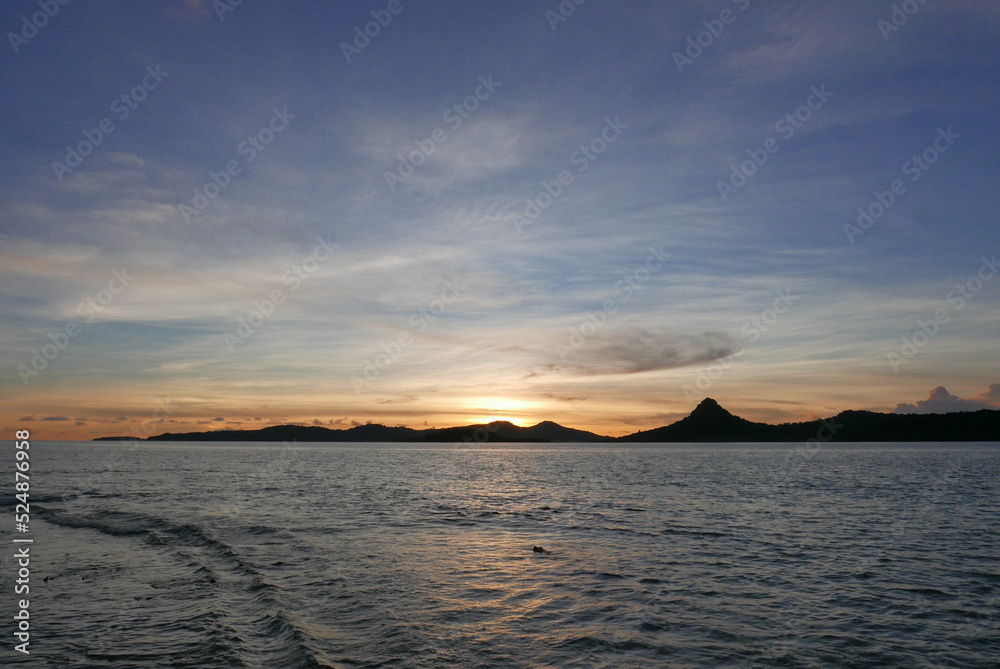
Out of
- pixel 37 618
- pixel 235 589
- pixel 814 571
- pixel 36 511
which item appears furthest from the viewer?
pixel 36 511

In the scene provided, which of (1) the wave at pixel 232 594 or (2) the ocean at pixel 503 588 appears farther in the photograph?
(2) the ocean at pixel 503 588

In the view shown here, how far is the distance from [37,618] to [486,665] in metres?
16.7

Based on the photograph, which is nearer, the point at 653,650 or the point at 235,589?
the point at 653,650

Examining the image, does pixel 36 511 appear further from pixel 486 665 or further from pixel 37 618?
pixel 486 665

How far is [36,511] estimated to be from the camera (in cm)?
5000

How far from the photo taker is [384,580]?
28.3 m

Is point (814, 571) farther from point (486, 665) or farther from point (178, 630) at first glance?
point (178, 630)

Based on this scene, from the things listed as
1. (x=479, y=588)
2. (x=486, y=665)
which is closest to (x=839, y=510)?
(x=479, y=588)

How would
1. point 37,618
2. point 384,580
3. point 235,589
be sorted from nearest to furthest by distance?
1. point 37,618
2. point 235,589
3. point 384,580

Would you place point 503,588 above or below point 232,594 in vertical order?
below

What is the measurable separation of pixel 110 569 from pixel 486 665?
72.0 ft

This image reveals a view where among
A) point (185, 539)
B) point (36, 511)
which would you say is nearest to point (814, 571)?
point (185, 539)

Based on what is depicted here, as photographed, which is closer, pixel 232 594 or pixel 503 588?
pixel 232 594

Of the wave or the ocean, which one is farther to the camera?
the ocean
